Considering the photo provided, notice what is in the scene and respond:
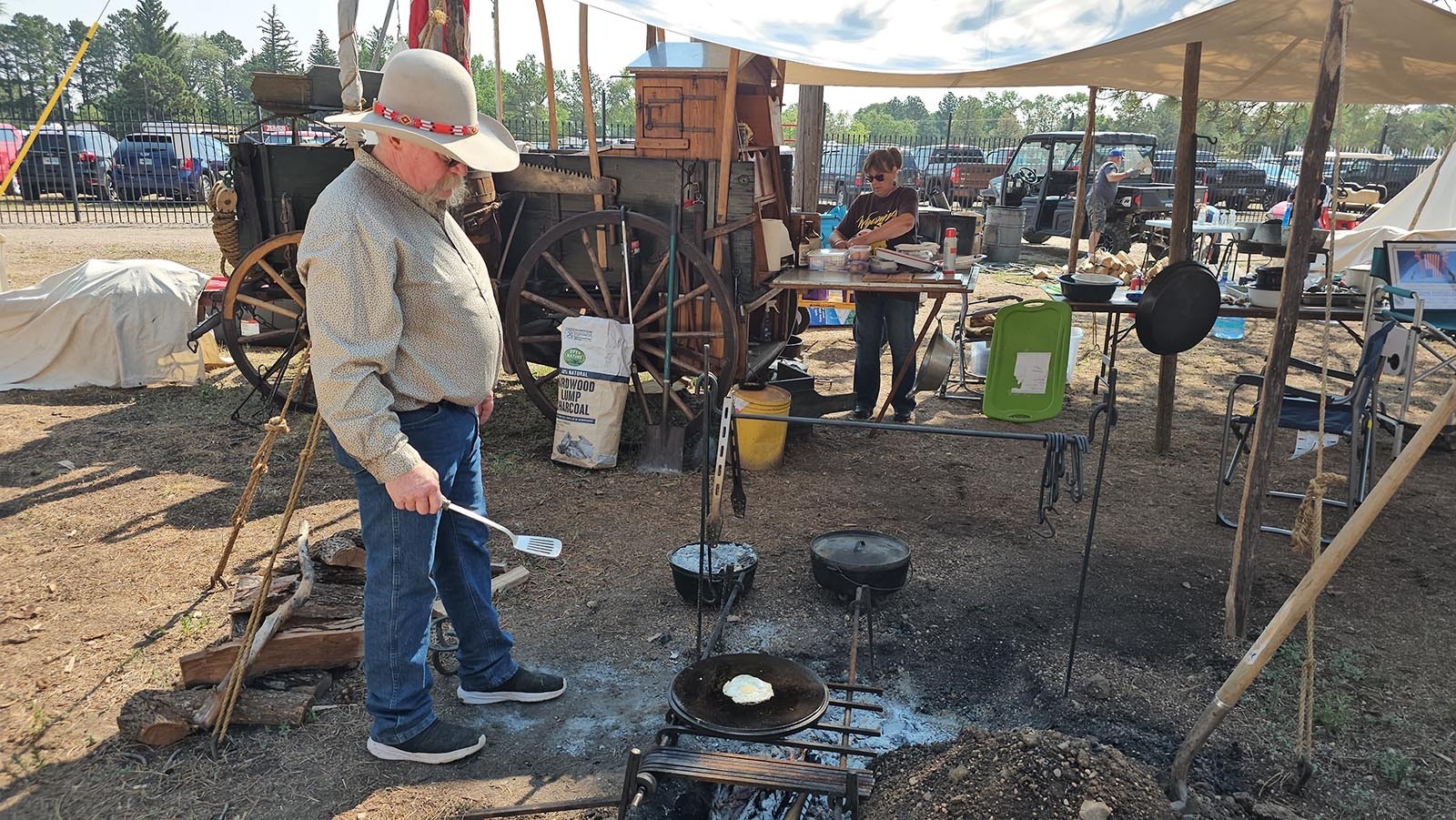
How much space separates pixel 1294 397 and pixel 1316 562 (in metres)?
2.59

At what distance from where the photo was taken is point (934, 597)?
3.93 metres

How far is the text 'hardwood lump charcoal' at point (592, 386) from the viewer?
5.26 m

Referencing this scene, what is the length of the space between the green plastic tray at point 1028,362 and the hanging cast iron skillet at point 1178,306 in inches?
18.8

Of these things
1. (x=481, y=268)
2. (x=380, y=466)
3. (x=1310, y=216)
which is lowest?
(x=380, y=466)

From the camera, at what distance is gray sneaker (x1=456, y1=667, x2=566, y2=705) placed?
10.0ft

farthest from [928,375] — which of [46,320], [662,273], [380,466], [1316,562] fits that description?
[46,320]

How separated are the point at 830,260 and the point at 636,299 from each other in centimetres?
130

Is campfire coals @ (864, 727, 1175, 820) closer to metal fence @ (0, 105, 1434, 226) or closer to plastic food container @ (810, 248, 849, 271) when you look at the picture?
plastic food container @ (810, 248, 849, 271)

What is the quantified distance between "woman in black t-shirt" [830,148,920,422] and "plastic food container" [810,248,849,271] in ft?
0.86

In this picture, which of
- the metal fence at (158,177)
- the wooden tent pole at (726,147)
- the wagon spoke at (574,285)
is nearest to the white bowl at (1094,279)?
the wooden tent pole at (726,147)

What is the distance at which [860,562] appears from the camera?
144 inches

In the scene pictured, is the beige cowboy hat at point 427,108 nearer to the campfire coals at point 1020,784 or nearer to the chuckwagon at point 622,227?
the campfire coals at point 1020,784

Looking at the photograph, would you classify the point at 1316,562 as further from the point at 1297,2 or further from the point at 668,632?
the point at 1297,2

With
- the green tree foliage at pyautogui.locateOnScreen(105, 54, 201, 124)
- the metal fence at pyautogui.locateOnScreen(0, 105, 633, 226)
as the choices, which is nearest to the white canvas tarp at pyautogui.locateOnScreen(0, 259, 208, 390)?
the metal fence at pyautogui.locateOnScreen(0, 105, 633, 226)
